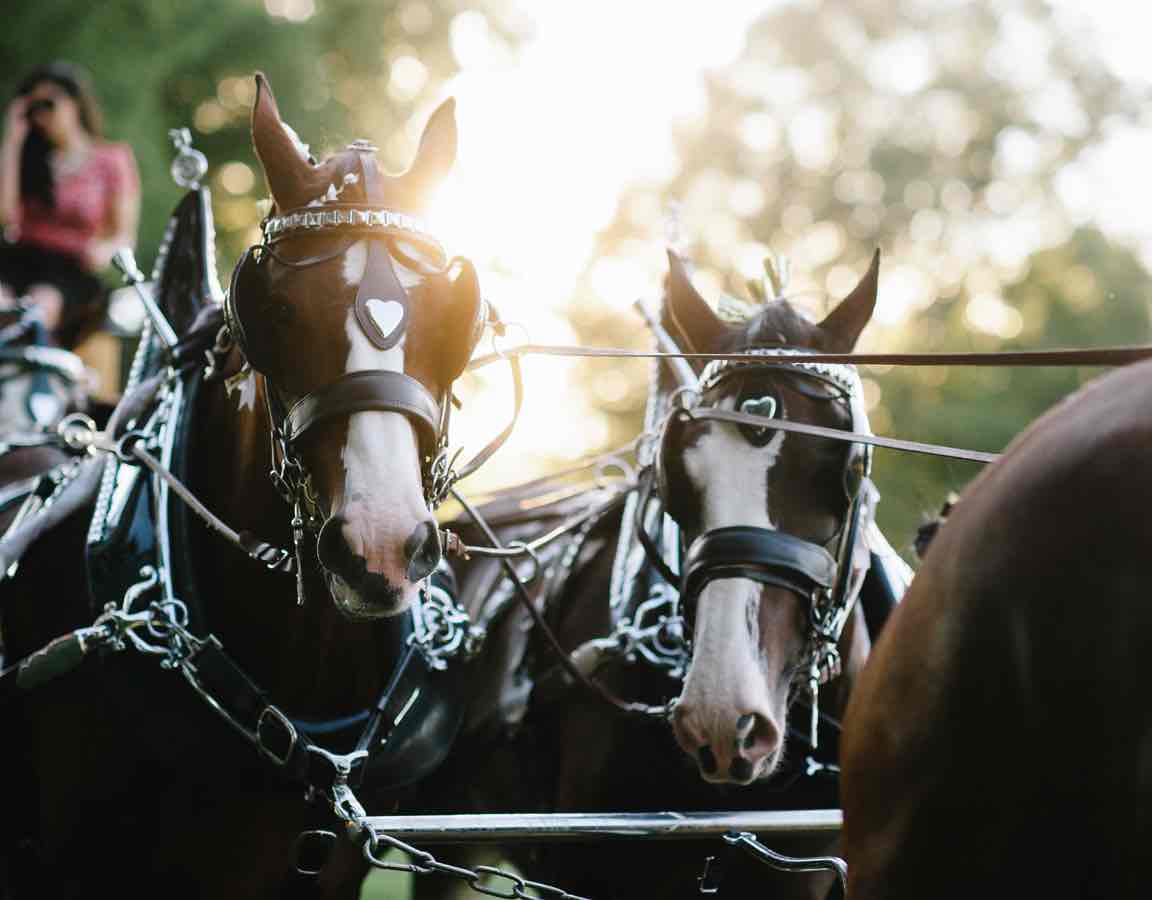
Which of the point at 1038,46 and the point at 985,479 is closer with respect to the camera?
the point at 985,479

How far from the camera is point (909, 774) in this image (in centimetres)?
183

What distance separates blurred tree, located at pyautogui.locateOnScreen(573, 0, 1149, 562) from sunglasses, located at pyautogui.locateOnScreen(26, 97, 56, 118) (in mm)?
14067

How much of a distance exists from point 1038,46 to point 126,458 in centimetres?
2038

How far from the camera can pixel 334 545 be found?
7.88 feet

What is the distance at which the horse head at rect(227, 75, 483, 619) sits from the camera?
242 cm

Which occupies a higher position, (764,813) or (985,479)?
(985,479)

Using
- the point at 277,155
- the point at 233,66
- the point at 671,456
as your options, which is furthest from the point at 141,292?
the point at 233,66

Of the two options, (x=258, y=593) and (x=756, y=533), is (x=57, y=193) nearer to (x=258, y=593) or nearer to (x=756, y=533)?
(x=258, y=593)

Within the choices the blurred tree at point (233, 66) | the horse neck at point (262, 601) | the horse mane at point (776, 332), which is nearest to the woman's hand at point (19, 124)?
the horse neck at point (262, 601)

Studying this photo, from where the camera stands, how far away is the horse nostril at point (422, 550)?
2.41 m

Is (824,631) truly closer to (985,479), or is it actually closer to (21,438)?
(985,479)

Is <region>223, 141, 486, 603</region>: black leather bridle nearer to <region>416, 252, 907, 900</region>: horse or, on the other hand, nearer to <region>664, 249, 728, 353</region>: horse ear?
<region>416, 252, 907, 900</region>: horse

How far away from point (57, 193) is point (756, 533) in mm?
5333

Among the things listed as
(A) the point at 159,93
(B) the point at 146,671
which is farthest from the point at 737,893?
(A) the point at 159,93
